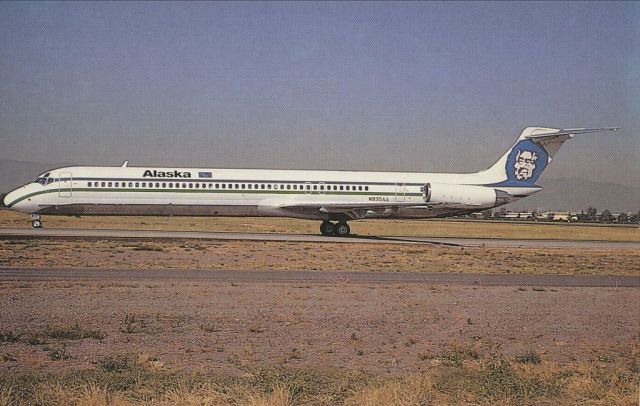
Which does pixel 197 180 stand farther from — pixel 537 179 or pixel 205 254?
pixel 537 179

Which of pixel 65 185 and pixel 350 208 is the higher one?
pixel 65 185

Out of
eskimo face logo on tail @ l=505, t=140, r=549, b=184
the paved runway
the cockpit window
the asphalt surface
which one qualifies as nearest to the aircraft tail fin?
eskimo face logo on tail @ l=505, t=140, r=549, b=184

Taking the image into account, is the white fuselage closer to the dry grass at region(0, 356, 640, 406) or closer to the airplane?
the airplane

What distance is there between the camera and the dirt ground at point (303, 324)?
998cm

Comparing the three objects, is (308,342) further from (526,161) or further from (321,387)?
(526,161)

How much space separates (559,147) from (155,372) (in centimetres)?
3693

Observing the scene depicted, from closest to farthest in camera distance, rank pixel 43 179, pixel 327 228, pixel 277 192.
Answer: pixel 43 179 → pixel 277 192 → pixel 327 228

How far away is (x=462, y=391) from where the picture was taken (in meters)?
8.36

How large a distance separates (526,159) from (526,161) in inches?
4.8

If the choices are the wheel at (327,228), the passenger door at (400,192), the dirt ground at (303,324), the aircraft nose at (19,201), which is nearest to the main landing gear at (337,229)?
the wheel at (327,228)

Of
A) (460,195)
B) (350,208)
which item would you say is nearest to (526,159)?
(460,195)

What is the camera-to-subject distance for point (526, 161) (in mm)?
41125

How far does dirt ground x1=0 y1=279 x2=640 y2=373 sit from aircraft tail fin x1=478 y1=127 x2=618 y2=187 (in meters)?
24.2

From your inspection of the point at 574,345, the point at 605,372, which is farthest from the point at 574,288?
the point at 605,372
